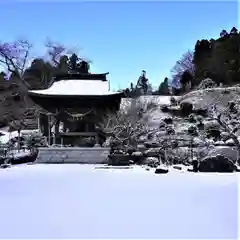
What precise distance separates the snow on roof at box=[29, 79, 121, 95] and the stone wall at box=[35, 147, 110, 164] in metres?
3.20

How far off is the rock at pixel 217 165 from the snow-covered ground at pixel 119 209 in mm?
2445

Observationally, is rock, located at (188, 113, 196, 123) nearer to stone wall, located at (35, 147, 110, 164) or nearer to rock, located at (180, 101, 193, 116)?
rock, located at (180, 101, 193, 116)

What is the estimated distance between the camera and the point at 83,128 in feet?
59.3

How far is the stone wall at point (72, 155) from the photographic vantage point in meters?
14.9

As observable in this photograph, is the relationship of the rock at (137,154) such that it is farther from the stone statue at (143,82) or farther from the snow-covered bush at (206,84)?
the stone statue at (143,82)

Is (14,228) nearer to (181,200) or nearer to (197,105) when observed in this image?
(181,200)

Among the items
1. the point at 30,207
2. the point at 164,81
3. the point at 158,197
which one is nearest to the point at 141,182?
the point at 158,197

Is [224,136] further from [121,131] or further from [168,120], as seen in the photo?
[168,120]

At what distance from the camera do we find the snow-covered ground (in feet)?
13.4

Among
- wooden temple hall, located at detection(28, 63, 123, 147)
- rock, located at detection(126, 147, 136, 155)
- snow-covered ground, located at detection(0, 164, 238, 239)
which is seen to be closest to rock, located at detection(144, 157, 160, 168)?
rock, located at detection(126, 147, 136, 155)

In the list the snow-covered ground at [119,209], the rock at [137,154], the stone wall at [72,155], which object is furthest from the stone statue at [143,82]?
the snow-covered ground at [119,209]

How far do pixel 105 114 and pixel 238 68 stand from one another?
20674 millimetres

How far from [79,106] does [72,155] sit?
334 cm

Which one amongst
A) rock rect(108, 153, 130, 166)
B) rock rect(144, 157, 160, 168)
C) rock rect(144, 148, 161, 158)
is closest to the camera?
rock rect(144, 157, 160, 168)
